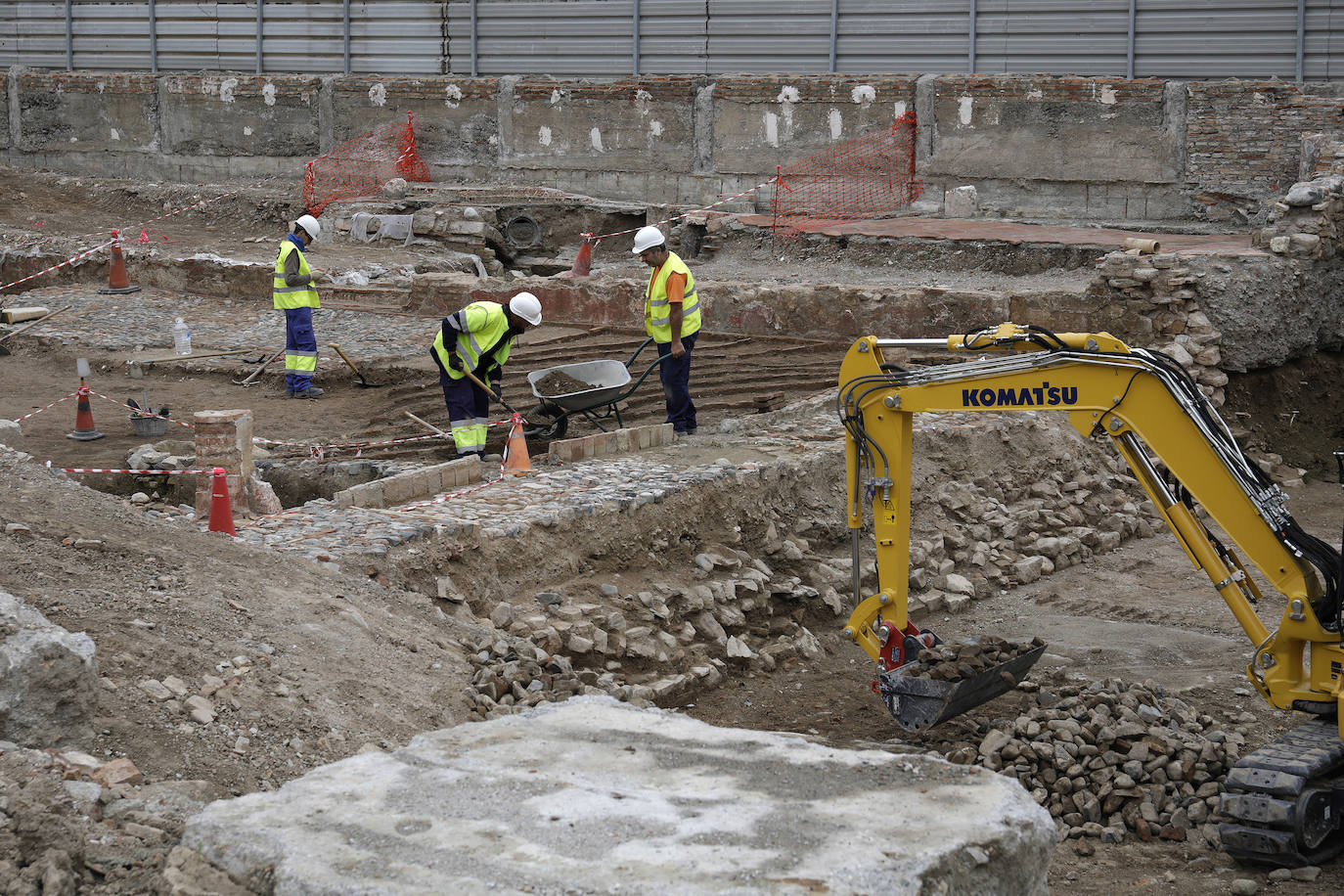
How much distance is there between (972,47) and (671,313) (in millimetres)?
10678

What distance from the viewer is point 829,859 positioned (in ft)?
11.6

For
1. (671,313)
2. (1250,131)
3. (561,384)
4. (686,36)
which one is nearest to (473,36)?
(686,36)

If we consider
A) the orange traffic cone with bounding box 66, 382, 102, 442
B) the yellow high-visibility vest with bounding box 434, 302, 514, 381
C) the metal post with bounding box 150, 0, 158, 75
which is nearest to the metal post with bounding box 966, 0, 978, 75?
the yellow high-visibility vest with bounding box 434, 302, 514, 381

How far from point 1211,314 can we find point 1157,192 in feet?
15.2

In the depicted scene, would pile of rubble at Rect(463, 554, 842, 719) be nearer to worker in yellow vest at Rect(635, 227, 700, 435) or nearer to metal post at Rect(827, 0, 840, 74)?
worker in yellow vest at Rect(635, 227, 700, 435)

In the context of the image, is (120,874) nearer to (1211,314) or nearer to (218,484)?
(218,484)

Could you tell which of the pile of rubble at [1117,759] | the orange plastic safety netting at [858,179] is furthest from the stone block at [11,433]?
the orange plastic safety netting at [858,179]

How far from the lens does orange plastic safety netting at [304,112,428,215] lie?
21.9 m

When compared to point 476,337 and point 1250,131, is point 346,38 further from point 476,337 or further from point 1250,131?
point 476,337

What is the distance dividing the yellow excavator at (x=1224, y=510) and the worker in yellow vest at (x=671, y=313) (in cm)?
338

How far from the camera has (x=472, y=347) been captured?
31.3 ft

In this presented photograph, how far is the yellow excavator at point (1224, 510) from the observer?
5.68 meters

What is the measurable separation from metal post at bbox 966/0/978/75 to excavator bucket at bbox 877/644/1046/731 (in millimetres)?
13443

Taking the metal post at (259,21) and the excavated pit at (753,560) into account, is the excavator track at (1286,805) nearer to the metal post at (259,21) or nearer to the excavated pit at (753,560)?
the excavated pit at (753,560)
